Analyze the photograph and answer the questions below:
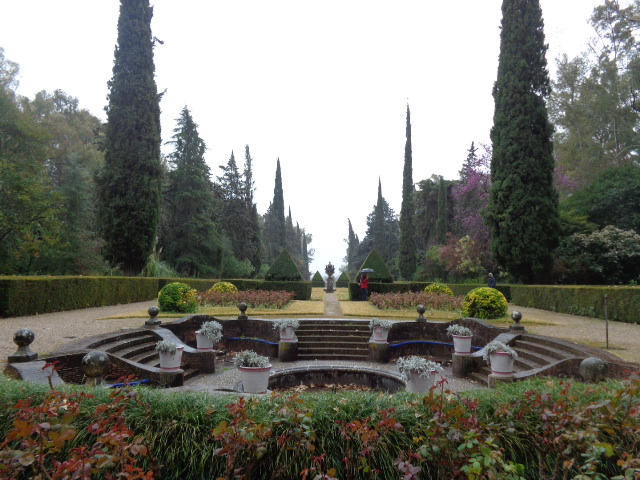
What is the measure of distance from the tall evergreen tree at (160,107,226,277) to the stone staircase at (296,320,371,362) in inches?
798

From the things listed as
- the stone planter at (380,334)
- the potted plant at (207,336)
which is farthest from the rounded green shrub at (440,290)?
the potted plant at (207,336)

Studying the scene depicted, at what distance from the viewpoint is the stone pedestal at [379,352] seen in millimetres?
9750

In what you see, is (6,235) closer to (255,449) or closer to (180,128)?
(180,128)

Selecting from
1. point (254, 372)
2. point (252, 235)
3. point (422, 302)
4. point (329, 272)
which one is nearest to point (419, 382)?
point (254, 372)

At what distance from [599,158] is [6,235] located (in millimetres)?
35410

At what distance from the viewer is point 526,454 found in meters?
3.02

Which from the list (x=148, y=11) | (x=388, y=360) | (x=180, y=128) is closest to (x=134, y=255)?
(x=148, y=11)

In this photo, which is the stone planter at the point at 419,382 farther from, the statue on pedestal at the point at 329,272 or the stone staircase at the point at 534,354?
the statue on pedestal at the point at 329,272

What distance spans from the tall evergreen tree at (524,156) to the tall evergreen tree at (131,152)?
1630 centimetres

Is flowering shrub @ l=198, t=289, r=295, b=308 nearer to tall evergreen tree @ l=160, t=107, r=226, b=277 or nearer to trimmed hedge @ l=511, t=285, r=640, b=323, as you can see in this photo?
trimmed hedge @ l=511, t=285, r=640, b=323

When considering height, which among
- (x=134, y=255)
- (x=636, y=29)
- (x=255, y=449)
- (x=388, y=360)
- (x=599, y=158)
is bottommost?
(x=388, y=360)

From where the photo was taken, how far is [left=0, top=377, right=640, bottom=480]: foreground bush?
2408 millimetres

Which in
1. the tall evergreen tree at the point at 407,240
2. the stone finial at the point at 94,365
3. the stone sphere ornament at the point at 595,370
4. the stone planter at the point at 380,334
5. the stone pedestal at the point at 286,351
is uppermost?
the tall evergreen tree at the point at 407,240

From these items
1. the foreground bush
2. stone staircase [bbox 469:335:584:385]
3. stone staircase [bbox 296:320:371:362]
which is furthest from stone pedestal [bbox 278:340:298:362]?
the foreground bush
